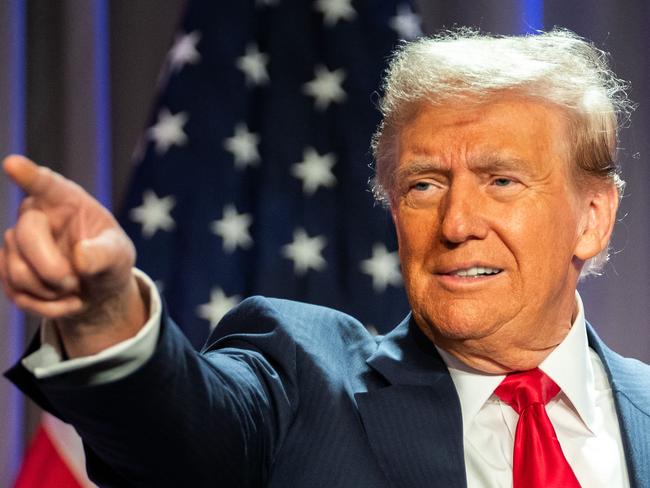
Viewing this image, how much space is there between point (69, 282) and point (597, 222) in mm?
1217

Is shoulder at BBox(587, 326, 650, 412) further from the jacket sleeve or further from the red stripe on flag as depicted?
the red stripe on flag

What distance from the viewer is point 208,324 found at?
243cm

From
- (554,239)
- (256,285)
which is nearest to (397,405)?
(554,239)

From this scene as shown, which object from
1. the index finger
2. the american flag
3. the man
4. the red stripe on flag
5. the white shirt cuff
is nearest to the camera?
the index finger

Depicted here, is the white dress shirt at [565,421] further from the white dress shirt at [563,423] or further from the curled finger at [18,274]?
the curled finger at [18,274]

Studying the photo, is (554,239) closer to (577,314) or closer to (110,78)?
(577,314)

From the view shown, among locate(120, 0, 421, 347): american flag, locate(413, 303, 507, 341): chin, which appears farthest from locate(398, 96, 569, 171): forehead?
locate(120, 0, 421, 347): american flag

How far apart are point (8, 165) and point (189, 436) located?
452mm

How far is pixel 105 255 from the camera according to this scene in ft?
3.19

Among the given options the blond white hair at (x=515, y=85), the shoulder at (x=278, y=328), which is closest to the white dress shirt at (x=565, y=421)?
the shoulder at (x=278, y=328)

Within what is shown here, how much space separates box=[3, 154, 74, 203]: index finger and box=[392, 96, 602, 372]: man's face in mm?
858

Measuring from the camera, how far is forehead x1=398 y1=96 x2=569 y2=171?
67.2 inches

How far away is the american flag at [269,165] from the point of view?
7.95 feet

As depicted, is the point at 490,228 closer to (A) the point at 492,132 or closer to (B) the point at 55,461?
(A) the point at 492,132
